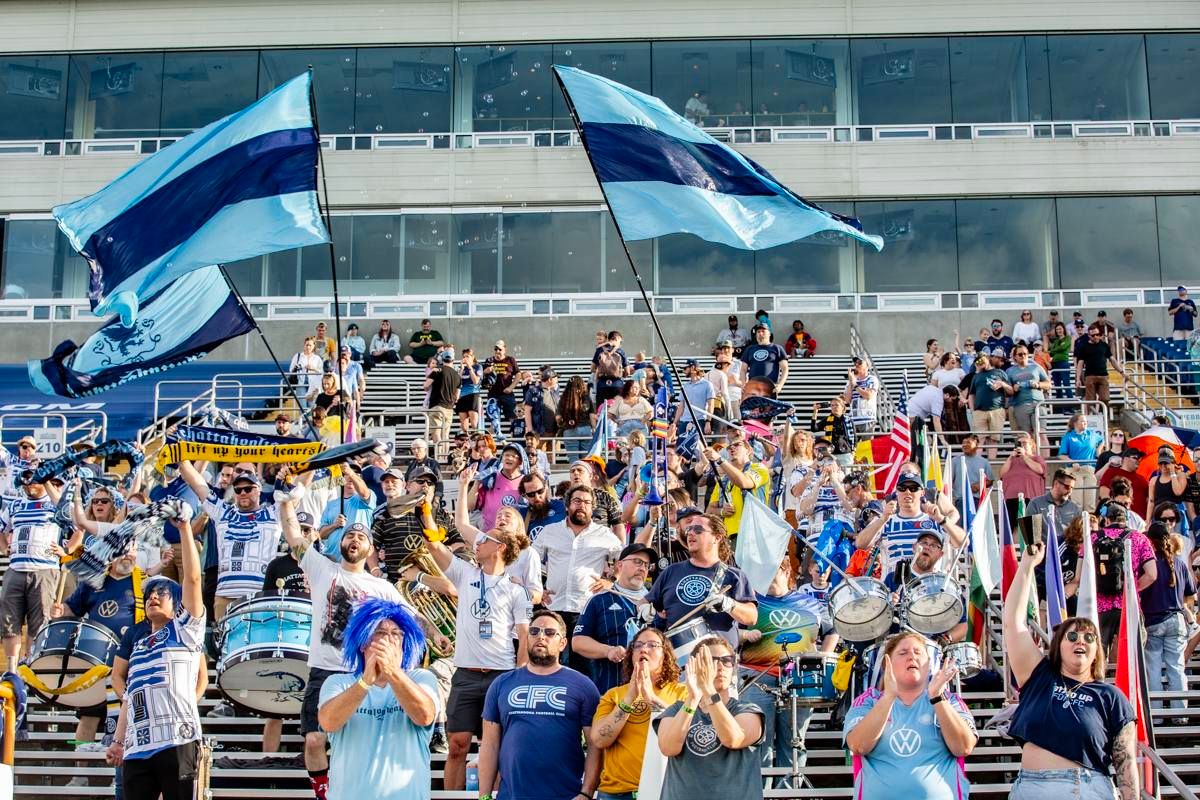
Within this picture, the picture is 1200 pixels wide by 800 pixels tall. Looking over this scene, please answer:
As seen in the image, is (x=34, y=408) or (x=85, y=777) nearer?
(x=85, y=777)

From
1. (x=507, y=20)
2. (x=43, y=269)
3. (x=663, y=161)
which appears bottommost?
(x=663, y=161)

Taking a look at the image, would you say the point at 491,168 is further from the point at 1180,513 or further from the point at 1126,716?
the point at 1126,716

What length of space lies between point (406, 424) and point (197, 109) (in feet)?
42.4

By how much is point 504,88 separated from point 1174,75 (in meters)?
14.1

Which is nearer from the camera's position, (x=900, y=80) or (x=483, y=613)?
(x=483, y=613)

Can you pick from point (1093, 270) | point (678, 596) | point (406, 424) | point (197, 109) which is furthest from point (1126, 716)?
point (197, 109)

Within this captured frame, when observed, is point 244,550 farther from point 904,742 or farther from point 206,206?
point 904,742

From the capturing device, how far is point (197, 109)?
34.2 meters

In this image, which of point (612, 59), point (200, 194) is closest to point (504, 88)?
point (612, 59)

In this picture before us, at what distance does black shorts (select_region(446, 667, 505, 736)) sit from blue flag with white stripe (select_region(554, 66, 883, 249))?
134 inches

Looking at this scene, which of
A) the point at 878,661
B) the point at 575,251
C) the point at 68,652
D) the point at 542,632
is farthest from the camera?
the point at 575,251

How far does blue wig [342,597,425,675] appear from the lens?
758 cm

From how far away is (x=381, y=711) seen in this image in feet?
26.1

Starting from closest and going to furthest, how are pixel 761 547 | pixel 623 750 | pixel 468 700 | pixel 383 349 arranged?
pixel 623 750 < pixel 468 700 < pixel 761 547 < pixel 383 349
